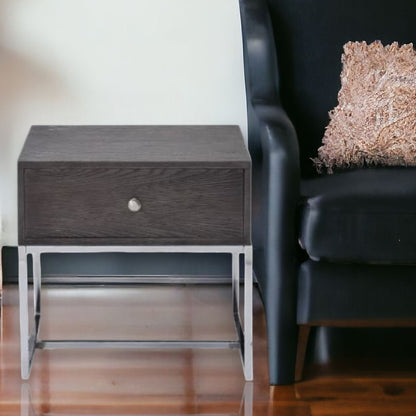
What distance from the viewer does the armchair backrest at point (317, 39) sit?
8.61 ft

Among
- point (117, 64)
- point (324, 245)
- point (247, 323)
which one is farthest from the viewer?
point (117, 64)

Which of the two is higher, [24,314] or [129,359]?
[24,314]

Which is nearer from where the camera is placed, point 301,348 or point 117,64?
point 301,348

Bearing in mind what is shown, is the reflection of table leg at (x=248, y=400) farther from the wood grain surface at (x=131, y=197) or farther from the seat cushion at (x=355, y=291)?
the wood grain surface at (x=131, y=197)

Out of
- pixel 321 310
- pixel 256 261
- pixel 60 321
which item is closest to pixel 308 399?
pixel 321 310

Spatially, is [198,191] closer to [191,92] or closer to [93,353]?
[93,353]

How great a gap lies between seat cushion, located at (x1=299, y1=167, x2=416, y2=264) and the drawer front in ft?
0.58

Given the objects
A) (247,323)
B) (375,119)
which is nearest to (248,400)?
(247,323)

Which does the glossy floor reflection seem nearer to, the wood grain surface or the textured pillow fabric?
the wood grain surface

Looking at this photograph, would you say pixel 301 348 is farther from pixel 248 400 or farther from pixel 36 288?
pixel 36 288

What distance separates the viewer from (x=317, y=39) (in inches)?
103

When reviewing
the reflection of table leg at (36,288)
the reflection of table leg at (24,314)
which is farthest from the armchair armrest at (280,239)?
the reflection of table leg at (36,288)

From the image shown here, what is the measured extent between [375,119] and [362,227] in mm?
418

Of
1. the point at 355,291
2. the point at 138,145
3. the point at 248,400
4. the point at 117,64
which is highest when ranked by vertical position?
the point at 117,64
